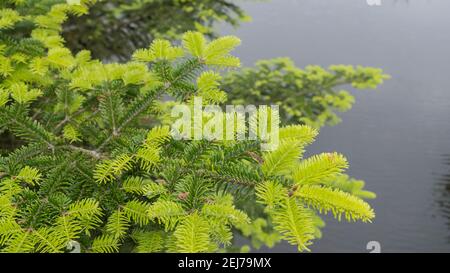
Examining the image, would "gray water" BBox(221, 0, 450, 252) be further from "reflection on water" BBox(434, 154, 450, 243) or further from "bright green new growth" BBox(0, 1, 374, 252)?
"bright green new growth" BBox(0, 1, 374, 252)

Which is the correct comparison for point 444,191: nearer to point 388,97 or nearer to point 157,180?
point 388,97

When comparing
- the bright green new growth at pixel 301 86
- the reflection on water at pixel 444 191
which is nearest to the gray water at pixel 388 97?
the reflection on water at pixel 444 191

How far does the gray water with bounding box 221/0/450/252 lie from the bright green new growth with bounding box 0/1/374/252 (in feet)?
22.1

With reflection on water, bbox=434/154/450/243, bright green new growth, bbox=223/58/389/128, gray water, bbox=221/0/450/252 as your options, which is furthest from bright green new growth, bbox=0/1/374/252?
reflection on water, bbox=434/154/450/243

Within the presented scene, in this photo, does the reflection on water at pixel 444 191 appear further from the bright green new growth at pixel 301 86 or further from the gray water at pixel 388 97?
the bright green new growth at pixel 301 86

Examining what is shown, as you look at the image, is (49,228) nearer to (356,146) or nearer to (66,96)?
(66,96)

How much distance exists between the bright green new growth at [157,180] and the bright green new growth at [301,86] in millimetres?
3101

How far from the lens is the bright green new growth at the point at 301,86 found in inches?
187

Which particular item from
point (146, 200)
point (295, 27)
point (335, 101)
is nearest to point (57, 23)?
point (146, 200)

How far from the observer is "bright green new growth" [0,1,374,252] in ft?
3.64

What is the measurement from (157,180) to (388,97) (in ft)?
29.0

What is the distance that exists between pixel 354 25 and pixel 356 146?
2734mm

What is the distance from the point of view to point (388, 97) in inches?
370

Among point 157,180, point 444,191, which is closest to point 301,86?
point 157,180
